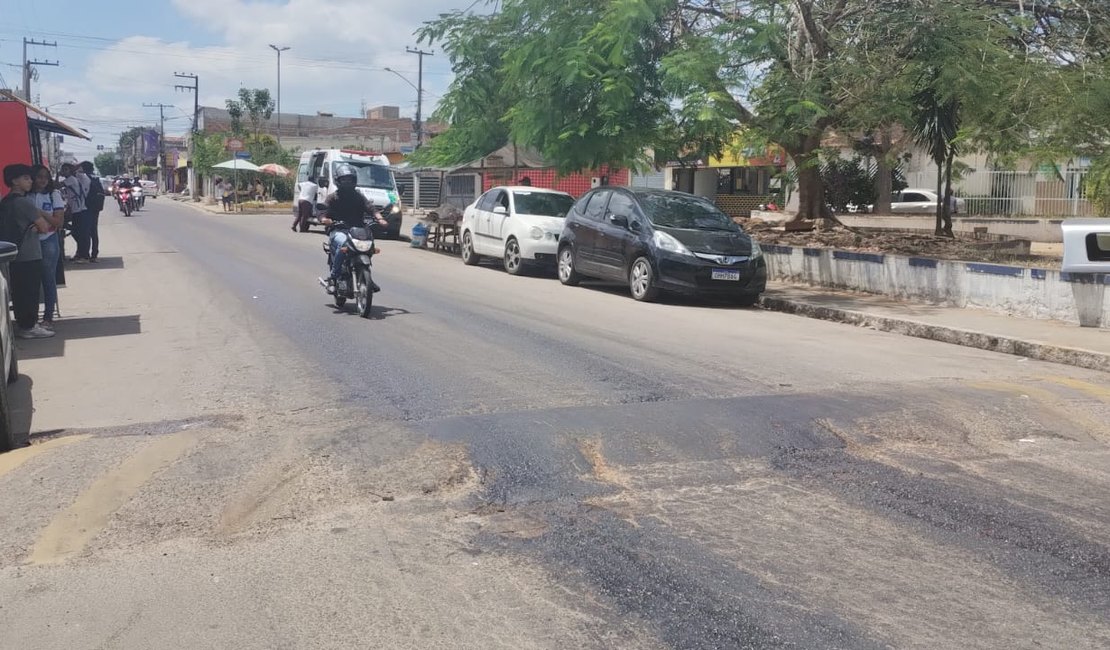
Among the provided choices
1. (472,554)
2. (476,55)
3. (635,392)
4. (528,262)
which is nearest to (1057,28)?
(528,262)

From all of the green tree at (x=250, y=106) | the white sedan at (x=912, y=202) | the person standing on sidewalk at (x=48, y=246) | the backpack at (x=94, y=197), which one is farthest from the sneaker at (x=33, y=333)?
the green tree at (x=250, y=106)

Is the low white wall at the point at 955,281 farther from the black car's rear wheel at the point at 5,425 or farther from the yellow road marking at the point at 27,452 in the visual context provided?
the black car's rear wheel at the point at 5,425

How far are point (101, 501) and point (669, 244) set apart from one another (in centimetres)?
1016

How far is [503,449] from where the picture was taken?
595 cm

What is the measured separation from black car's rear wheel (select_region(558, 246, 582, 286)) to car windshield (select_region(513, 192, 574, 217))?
1908mm

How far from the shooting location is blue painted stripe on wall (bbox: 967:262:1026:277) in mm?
12731

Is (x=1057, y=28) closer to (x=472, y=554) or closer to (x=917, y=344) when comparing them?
(x=917, y=344)

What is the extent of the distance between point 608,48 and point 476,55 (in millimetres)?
5674

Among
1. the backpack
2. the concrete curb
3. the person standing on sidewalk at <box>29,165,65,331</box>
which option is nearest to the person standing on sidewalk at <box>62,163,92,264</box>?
the backpack

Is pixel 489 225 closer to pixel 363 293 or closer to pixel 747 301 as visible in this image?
pixel 747 301

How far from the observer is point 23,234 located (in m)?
9.88

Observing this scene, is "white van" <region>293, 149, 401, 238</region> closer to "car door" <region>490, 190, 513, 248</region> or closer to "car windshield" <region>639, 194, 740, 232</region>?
"car door" <region>490, 190, 513, 248</region>

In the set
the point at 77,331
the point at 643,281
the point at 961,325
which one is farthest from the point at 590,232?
the point at 77,331

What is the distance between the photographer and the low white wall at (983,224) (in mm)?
24906
